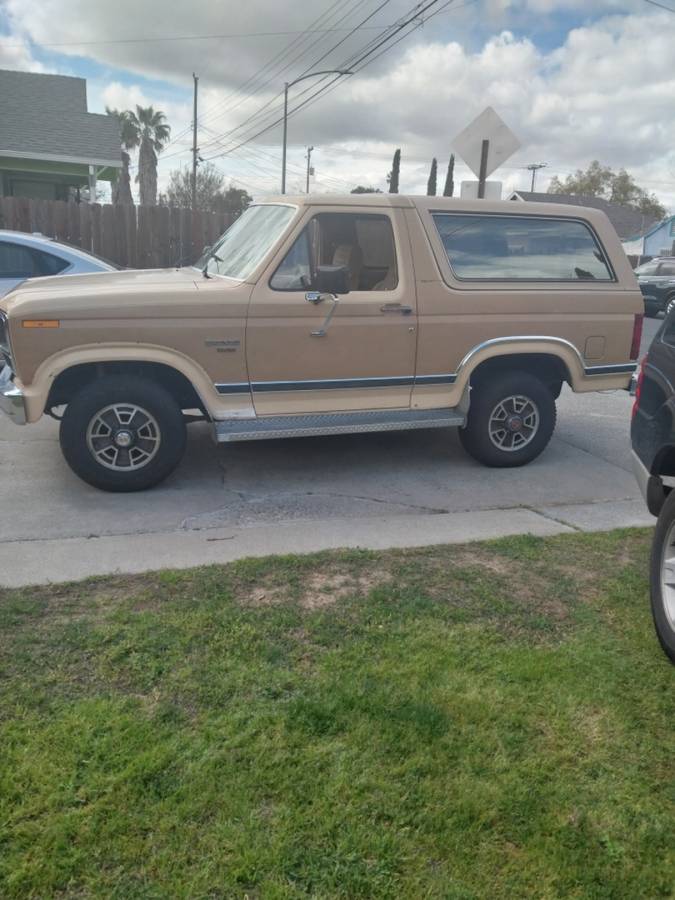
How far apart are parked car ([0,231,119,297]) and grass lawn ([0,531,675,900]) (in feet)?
18.3

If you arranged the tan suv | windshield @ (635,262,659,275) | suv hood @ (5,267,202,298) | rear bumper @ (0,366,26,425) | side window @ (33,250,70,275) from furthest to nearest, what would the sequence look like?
windshield @ (635,262,659,275)
side window @ (33,250,70,275)
suv hood @ (5,267,202,298)
the tan suv
rear bumper @ (0,366,26,425)

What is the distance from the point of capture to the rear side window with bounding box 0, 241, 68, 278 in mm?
8508

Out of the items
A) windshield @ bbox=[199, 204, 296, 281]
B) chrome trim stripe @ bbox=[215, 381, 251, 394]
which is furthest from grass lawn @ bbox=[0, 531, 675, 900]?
A: windshield @ bbox=[199, 204, 296, 281]

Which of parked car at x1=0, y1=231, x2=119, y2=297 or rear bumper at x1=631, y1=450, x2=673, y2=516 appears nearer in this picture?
rear bumper at x1=631, y1=450, x2=673, y2=516

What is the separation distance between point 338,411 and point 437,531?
1.42 metres

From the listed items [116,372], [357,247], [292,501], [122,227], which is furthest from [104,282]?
[122,227]

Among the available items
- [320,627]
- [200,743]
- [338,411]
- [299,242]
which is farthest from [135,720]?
[299,242]

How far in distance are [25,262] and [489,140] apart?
559 centimetres

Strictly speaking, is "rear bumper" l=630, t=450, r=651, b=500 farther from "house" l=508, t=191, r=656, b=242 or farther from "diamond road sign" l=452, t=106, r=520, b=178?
"house" l=508, t=191, r=656, b=242

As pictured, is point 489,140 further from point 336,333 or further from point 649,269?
point 649,269

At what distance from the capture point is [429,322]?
5.94 m

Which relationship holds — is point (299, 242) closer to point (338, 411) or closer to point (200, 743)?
point (338, 411)

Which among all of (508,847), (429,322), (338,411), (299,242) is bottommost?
(508,847)

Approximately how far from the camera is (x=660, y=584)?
3.58 m
